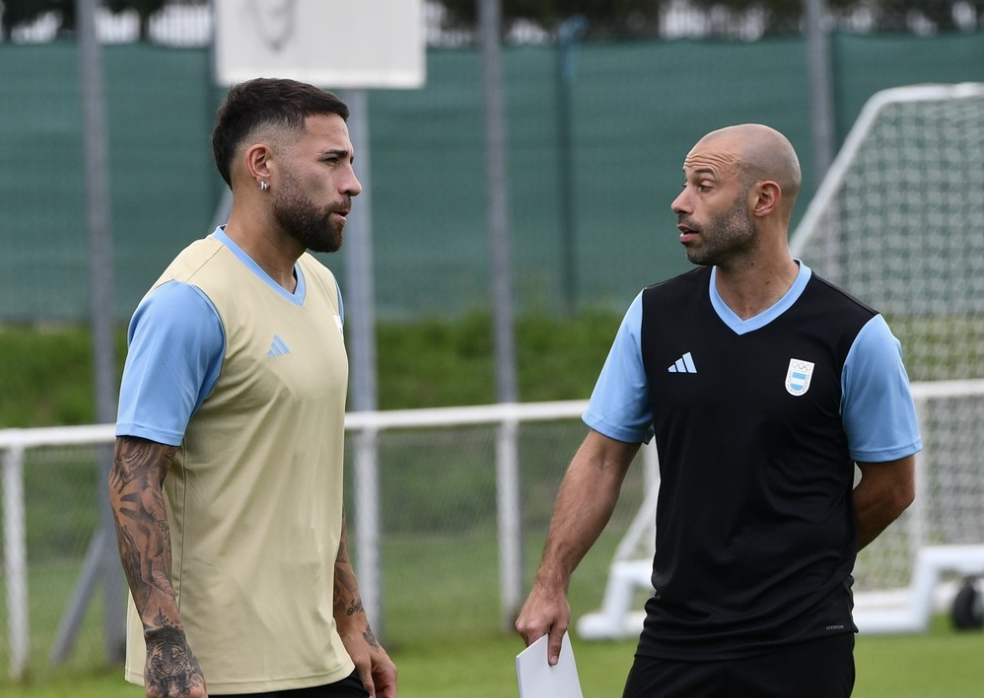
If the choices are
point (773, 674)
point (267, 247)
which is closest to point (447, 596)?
point (773, 674)

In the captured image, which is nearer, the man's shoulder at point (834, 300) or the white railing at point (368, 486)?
the man's shoulder at point (834, 300)

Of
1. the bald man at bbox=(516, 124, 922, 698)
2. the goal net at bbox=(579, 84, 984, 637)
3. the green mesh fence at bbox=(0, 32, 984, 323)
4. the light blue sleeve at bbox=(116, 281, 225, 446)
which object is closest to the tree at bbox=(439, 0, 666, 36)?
the green mesh fence at bbox=(0, 32, 984, 323)

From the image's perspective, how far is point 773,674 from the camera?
4.15m

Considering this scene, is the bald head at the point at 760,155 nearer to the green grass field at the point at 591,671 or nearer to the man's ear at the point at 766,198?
the man's ear at the point at 766,198

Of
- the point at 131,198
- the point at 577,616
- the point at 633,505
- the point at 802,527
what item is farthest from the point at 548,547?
the point at 131,198

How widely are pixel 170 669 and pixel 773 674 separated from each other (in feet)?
4.95

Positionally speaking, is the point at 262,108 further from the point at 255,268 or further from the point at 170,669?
the point at 170,669

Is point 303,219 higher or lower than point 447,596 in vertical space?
higher

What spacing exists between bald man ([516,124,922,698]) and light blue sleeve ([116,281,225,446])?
120cm

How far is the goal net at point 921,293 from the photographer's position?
29.8ft

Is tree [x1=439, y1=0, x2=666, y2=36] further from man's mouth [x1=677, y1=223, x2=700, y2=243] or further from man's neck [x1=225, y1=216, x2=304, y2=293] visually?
man's neck [x1=225, y1=216, x2=304, y2=293]

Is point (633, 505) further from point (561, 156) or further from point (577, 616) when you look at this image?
point (561, 156)

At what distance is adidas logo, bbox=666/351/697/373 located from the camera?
423cm

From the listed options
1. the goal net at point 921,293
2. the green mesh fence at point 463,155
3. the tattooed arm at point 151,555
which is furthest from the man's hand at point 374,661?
the green mesh fence at point 463,155
